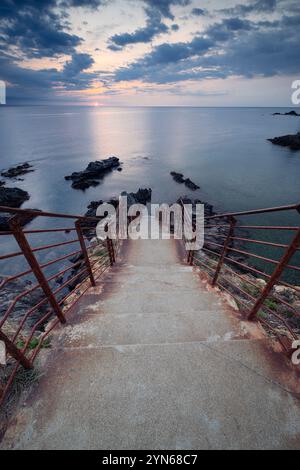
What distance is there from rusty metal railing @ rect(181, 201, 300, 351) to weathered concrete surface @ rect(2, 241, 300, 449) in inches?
22.2

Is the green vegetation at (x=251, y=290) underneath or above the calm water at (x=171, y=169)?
above

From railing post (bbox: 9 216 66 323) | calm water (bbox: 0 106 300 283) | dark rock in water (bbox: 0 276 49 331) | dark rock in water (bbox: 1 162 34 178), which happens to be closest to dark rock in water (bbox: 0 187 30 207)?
calm water (bbox: 0 106 300 283)

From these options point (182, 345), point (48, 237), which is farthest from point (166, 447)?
point (48, 237)

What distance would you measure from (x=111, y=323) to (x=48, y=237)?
59.7ft

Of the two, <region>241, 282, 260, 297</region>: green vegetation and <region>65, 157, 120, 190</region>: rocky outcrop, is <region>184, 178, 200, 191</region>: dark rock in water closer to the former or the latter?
<region>65, 157, 120, 190</region>: rocky outcrop

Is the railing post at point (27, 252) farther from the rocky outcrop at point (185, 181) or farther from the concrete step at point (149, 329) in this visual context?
the rocky outcrop at point (185, 181)

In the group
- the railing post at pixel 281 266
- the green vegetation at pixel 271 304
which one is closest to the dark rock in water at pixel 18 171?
the green vegetation at pixel 271 304

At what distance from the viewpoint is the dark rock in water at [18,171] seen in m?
34.2

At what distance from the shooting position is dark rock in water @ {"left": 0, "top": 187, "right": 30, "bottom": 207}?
2370 centimetres

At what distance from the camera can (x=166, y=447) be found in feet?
5.76

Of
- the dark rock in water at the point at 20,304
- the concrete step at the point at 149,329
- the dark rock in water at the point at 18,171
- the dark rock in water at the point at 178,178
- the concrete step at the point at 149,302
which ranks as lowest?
the dark rock in water at the point at 18,171

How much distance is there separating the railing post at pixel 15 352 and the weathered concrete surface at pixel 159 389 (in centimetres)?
25

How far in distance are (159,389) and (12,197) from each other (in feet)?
93.2
